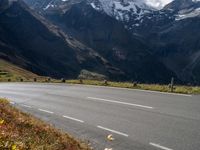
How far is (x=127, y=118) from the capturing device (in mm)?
18984

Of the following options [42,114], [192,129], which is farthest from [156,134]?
[42,114]

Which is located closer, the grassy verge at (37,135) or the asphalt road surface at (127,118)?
the grassy verge at (37,135)

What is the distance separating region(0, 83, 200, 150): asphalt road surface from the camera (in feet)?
47.6

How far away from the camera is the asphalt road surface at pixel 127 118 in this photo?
14503mm

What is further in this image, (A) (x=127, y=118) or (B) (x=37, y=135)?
(A) (x=127, y=118)

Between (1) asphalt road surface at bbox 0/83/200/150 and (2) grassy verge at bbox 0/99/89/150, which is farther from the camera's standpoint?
(1) asphalt road surface at bbox 0/83/200/150

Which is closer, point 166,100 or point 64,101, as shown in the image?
point 166,100

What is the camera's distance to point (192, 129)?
15.8 m

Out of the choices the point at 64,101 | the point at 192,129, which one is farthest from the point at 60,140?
the point at 64,101

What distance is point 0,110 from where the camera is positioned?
1540 centimetres

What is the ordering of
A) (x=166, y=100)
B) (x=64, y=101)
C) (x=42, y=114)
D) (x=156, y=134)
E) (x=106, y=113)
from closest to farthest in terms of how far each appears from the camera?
(x=156, y=134)
(x=106, y=113)
(x=42, y=114)
(x=166, y=100)
(x=64, y=101)

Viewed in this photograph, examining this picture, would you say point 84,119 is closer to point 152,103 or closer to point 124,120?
point 124,120

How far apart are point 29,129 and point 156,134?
467cm

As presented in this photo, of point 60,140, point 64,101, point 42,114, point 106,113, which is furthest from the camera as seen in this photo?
point 64,101
